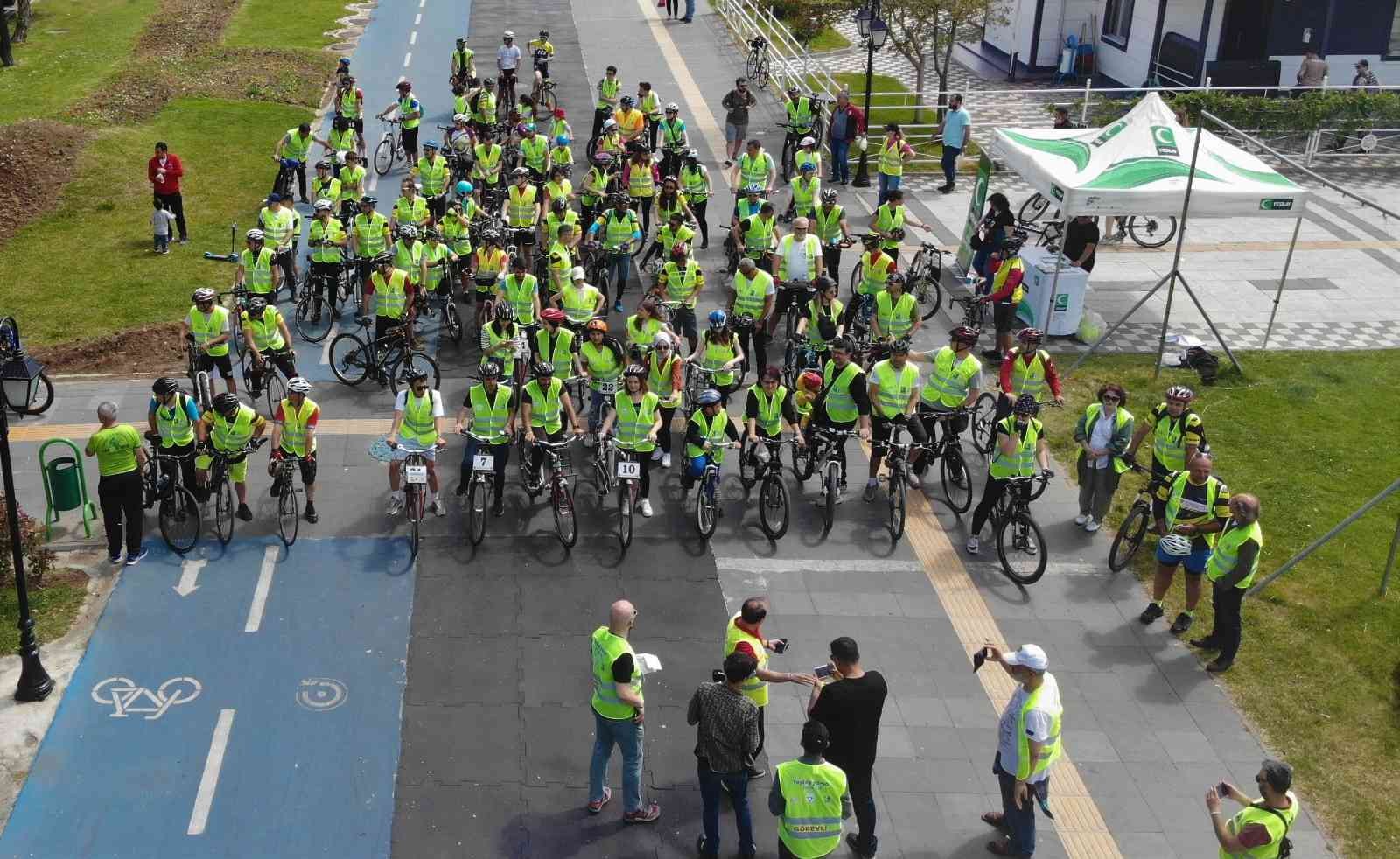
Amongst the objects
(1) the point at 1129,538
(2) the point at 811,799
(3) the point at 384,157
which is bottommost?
(1) the point at 1129,538

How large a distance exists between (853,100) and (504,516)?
19.8m

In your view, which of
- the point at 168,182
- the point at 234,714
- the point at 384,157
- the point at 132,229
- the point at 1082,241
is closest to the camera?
the point at 234,714

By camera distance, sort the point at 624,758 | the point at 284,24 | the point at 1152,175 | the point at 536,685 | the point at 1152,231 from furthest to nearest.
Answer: the point at 284,24, the point at 1152,231, the point at 1152,175, the point at 536,685, the point at 624,758

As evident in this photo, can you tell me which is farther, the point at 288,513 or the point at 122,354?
the point at 122,354

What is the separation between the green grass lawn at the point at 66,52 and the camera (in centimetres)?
3169

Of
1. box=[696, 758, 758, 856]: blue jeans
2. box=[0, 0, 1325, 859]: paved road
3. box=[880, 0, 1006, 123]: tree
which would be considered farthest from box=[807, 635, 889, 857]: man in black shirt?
box=[880, 0, 1006, 123]: tree

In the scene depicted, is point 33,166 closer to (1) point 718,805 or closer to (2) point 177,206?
(2) point 177,206

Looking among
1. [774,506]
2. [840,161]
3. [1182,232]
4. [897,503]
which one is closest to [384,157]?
[840,161]

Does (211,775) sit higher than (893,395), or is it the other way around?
(893,395)

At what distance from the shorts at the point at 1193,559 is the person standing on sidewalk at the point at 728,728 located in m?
5.22

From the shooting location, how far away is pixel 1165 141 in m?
19.4

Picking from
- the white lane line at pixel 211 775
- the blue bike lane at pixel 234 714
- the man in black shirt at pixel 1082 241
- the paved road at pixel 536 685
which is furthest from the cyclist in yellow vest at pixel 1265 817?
the man in black shirt at pixel 1082 241

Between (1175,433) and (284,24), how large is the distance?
110 feet

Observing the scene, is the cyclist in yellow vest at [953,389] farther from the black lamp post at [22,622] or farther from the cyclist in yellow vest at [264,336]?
the black lamp post at [22,622]
